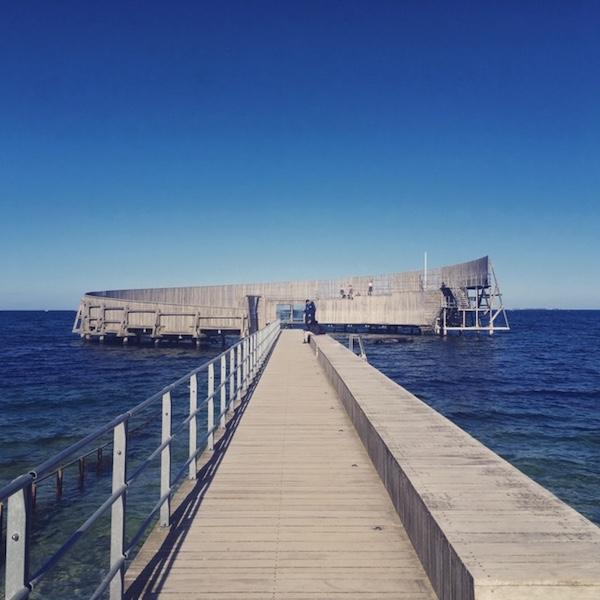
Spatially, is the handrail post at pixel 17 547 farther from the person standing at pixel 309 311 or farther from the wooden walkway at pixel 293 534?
the person standing at pixel 309 311

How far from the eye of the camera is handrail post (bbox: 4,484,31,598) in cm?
198

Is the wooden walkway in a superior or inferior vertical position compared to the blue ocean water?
superior

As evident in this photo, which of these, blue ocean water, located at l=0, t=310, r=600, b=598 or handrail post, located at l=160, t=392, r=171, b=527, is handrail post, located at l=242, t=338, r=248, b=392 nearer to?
blue ocean water, located at l=0, t=310, r=600, b=598

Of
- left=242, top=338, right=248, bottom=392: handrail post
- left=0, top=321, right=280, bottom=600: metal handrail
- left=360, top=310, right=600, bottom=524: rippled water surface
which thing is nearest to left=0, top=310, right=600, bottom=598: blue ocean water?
left=360, top=310, right=600, bottom=524: rippled water surface

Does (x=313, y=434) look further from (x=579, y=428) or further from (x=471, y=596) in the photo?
(x=579, y=428)

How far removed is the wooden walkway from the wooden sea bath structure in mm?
43153

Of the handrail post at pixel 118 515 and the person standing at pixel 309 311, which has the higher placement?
the person standing at pixel 309 311

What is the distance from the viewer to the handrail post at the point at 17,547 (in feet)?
6.50

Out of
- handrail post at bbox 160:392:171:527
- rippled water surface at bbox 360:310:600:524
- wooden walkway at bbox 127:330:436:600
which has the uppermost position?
handrail post at bbox 160:392:171:527

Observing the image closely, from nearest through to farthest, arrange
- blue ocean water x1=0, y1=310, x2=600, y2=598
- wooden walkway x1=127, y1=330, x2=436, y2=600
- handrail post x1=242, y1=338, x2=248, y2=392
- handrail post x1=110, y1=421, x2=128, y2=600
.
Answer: handrail post x1=110, y1=421, x2=128, y2=600, wooden walkway x1=127, y1=330, x2=436, y2=600, blue ocean water x1=0, y1=310, x2=600, y2=598, handrail post x1=242, y1=338, x2=248, y2=392

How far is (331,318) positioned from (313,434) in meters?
54.4

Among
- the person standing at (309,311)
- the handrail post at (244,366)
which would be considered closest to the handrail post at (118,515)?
the handrail post at (244,366)

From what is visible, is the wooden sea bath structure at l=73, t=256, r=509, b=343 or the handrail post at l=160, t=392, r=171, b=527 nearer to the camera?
the handrail post at l=160, t=392, r=171, b=527

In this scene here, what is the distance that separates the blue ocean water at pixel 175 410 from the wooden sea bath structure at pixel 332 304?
7522 millimetres
